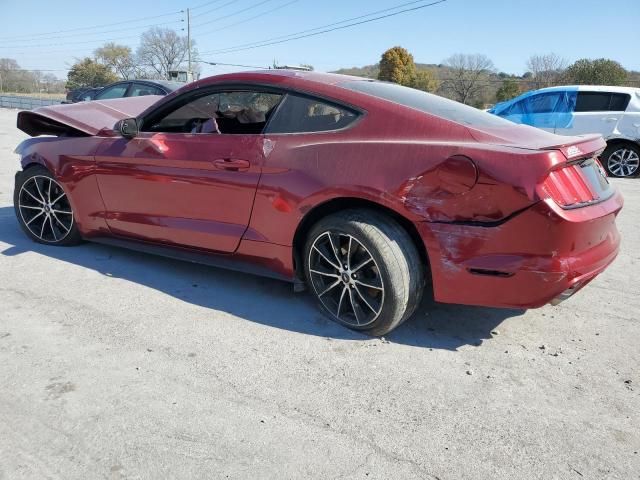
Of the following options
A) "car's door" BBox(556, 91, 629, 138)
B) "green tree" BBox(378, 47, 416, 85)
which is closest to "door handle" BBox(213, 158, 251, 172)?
"car's door" BBox(556, 91, 629, 138)

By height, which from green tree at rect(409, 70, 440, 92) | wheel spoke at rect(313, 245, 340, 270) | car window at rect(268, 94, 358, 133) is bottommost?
wheel spoke at rect(313, 245, 340, 270)

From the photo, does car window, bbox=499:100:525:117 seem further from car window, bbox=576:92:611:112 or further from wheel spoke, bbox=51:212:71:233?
wheel spoke, bbox=51:212:71:233

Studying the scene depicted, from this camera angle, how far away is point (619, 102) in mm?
9773

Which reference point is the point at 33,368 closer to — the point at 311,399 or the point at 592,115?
the point at 311,399

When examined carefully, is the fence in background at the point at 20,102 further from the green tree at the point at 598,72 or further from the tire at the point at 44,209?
the tire at the point at 44,209

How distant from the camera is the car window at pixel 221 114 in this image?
11.7 feet

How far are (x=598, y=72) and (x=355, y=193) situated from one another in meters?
28.0

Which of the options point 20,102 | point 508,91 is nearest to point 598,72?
point 508,91

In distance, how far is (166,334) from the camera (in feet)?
10.0

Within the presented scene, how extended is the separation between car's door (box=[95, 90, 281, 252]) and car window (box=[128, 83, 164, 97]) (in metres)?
5.89

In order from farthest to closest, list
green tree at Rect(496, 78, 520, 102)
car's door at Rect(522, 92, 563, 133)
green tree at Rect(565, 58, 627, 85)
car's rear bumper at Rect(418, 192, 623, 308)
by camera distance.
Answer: green tree at Rect(496, 78, 520, 102) → green tree at Rect(565, 58, 627, 85) → car's door at Rect(522, 92, 563, 133) → car's rear bumper at Rect(418, 192, 623, 308)

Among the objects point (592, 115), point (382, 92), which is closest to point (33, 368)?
point (382, 92)

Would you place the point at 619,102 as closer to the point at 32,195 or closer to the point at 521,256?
the point at 521,256

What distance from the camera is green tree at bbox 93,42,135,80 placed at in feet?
224
